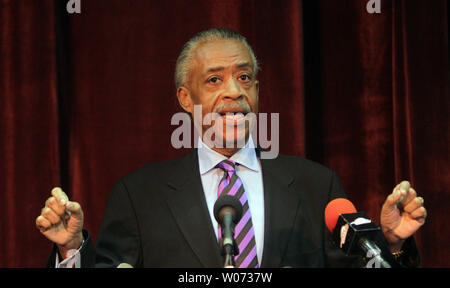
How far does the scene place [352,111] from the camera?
2.49 meters

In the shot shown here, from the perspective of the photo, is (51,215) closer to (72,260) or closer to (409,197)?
(72,260)

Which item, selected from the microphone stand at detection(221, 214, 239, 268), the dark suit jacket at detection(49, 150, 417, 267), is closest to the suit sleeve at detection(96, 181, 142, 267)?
the dark suit jacket at detection(49, 150, 417, 267)

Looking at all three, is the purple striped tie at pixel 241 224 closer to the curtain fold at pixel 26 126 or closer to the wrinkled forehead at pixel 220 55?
the wrinkled forehead at pixel 220 55

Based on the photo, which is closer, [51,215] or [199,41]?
[51,215]

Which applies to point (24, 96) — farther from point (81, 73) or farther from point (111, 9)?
point (111, 9)

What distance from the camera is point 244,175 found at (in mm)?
1919

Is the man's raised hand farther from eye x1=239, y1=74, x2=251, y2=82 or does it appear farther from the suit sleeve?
eye x1=239, y1=74, x2=251, y2=82

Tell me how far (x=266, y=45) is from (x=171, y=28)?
1.33 feet

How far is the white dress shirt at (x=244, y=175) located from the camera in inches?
72.1

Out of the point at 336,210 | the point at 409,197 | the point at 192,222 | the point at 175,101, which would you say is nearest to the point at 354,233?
the point at 336,210

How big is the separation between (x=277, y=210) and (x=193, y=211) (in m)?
0.26

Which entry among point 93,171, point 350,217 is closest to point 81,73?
point 93,171

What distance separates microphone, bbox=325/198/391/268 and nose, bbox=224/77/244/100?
0.57 metres

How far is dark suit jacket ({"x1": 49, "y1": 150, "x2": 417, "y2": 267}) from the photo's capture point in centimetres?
174
